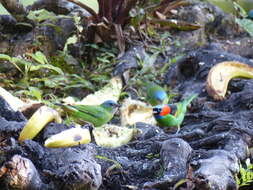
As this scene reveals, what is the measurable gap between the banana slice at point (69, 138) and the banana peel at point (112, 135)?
56cm

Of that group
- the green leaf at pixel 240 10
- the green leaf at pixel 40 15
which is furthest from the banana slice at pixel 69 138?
the green leaf at pixel 240 10

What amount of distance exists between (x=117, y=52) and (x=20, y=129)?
3421 millimetres

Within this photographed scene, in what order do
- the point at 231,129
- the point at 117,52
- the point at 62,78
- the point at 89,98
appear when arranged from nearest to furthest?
the point at 231,129 < the point at 89,98 < the point at 62,78 < the point at 117,52

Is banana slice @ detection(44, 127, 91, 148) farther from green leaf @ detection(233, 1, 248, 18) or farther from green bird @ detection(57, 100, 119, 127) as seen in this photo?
green leaf @ detection(233, 1, 248, 18)

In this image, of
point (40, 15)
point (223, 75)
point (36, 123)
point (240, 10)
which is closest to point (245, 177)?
point (36, 123)

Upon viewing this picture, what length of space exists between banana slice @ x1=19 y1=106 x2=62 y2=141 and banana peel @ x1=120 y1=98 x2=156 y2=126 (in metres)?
1.42

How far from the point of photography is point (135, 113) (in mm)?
4359

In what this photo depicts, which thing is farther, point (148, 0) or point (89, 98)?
point (148, 0)

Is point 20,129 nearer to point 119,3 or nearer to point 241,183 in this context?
point 241,183

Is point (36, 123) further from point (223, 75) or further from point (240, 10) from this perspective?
point (240, 10)

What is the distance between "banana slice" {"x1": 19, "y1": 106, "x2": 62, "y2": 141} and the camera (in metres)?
2.59

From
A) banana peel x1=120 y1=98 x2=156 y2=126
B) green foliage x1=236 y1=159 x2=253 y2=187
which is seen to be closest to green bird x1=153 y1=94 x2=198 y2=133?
banana peel x1=120 y1=98 x2=156 y2=126

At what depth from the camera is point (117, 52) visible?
234 inches

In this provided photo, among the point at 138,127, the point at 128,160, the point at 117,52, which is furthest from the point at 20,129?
the point at 117,52
